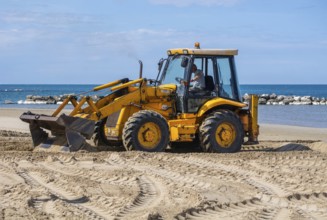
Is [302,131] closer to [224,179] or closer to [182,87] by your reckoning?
[182,87]

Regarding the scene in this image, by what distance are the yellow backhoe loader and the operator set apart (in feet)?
0.07

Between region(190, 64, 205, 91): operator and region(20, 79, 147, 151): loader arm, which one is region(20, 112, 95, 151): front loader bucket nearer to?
region(20, 79, 147, 151): loader arm

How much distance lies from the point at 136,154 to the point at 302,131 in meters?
12.4

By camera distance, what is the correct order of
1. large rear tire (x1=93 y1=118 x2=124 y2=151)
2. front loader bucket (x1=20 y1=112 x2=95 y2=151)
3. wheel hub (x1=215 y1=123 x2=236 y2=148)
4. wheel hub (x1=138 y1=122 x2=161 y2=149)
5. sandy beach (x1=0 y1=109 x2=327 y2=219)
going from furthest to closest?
large rear tire (x1=93 y1=118 x2=124 y2=151) < wheel hub (x1=215 y1=123 x2=236 y2=148) < wheel hub (x1=138 y1=122 x2=161 y2=149) < front loader bucket (x1=20 y1=112 x2=95 y2=151) < sandy beach (x1=0 y1=109 x2=327 y2=219)

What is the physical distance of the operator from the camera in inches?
574

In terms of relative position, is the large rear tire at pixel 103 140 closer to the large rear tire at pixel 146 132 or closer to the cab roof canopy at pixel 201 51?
the large rear tire at pixel 146 132

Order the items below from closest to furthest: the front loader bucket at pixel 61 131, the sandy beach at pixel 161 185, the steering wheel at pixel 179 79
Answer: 1. the sandy beach at pixel 161 185
2. the front loader bucket at pixel 61 131
3. the steering wheel at pixel 179 79

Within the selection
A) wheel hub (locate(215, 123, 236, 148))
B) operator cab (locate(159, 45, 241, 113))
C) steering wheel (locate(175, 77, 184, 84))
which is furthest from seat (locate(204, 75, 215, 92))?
wheel hub (locate(215, 123, 236, 148))

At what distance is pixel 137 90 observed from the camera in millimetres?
14516

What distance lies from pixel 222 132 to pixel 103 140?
2.65 meters

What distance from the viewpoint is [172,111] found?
1476cm

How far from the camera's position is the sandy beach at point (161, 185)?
8125 millimetres

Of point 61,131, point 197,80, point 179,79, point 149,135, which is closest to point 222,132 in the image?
point 197,80

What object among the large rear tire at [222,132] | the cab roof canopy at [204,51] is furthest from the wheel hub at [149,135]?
the cab roof canopy at [204,51]
